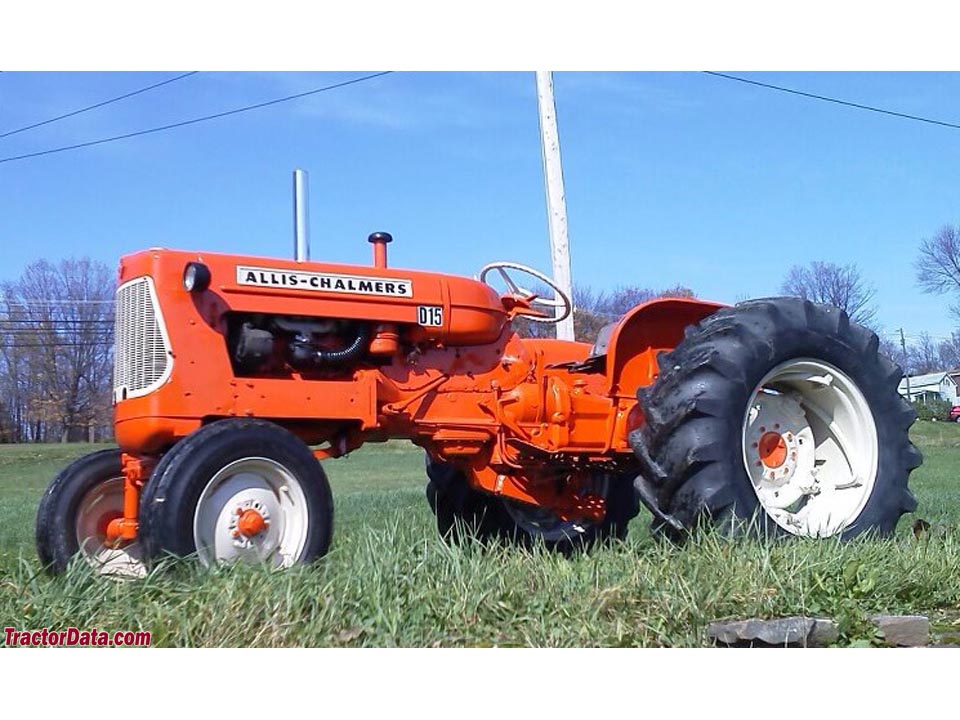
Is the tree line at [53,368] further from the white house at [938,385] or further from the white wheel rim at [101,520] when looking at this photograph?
the white house at [938,385]

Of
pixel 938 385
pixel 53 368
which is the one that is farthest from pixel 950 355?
pixel 53 368

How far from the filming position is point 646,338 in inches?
259

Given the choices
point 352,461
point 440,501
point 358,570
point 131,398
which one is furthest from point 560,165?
point 352,461

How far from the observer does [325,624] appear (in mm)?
3711

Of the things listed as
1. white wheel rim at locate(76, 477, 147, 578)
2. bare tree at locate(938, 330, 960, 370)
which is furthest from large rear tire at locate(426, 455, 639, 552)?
bare tree at locate(938, 330, 960, 370)

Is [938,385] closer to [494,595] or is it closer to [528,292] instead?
[528,292]

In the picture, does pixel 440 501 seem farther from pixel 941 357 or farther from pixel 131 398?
pixel 941 357

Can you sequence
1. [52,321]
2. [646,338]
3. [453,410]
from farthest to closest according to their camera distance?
[52,321]
[646,338]
[453,410]

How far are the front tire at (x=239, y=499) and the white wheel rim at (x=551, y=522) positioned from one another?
A: 2.21m

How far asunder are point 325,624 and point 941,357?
213 ft

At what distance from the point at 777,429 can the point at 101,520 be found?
12.2 ft

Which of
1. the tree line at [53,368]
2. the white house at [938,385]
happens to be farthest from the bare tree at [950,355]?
the tree line at [53,368]

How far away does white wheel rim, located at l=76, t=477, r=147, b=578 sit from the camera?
5.24 metres

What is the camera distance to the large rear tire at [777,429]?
5.32 m
